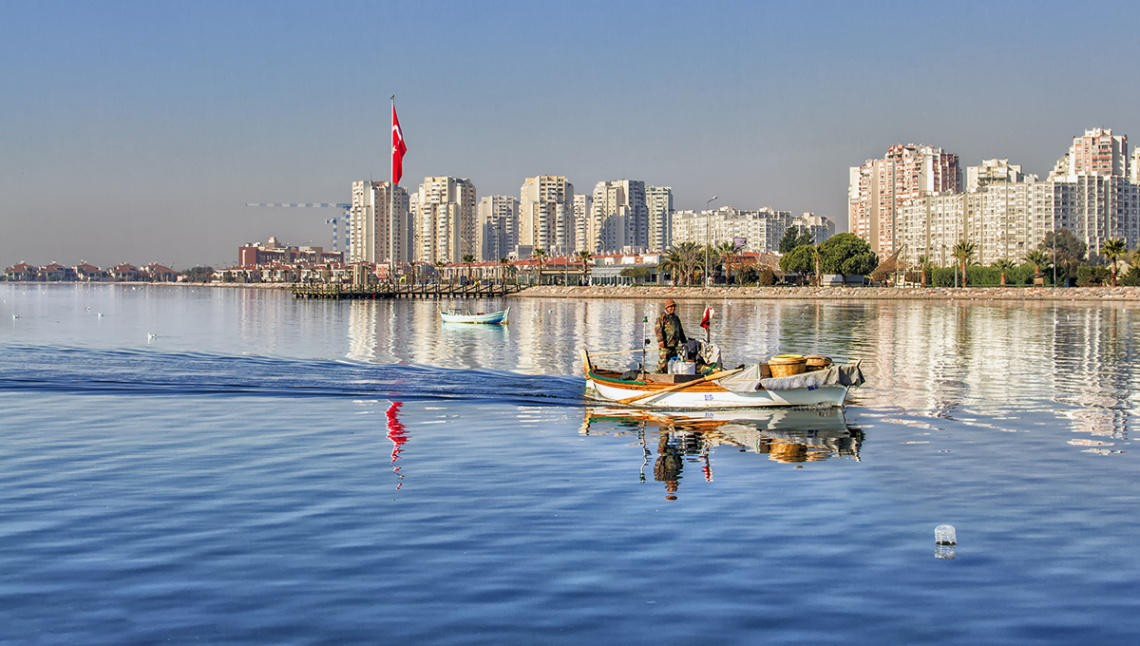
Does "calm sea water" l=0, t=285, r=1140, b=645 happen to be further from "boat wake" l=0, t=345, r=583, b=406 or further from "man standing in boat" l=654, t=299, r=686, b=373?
"man standing in boat" l=654, t=299, r=686, b=373

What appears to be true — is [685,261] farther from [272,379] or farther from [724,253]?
[272,379]

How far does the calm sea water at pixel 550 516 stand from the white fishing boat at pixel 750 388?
554 millimetres

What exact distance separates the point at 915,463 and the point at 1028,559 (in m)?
6.50

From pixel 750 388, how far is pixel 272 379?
55.8ft

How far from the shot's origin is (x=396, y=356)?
146 ft

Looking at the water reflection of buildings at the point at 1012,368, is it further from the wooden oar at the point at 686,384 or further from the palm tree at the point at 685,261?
the palm tree at the point at 685,261

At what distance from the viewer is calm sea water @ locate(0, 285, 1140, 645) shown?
9.78 m

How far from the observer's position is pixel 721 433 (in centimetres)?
2181

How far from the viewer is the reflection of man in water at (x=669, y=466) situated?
631 inches

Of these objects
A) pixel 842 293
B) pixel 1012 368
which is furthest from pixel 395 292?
pixel 1012 368

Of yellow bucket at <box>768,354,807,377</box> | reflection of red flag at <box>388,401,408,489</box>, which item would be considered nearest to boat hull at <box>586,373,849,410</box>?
yellow bucket at <box>768,354,807,377</box>

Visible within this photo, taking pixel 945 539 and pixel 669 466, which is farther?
pixel 669 466

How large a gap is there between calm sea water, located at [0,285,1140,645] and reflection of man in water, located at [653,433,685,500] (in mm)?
98

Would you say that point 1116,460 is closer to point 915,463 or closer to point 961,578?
point 915,463
